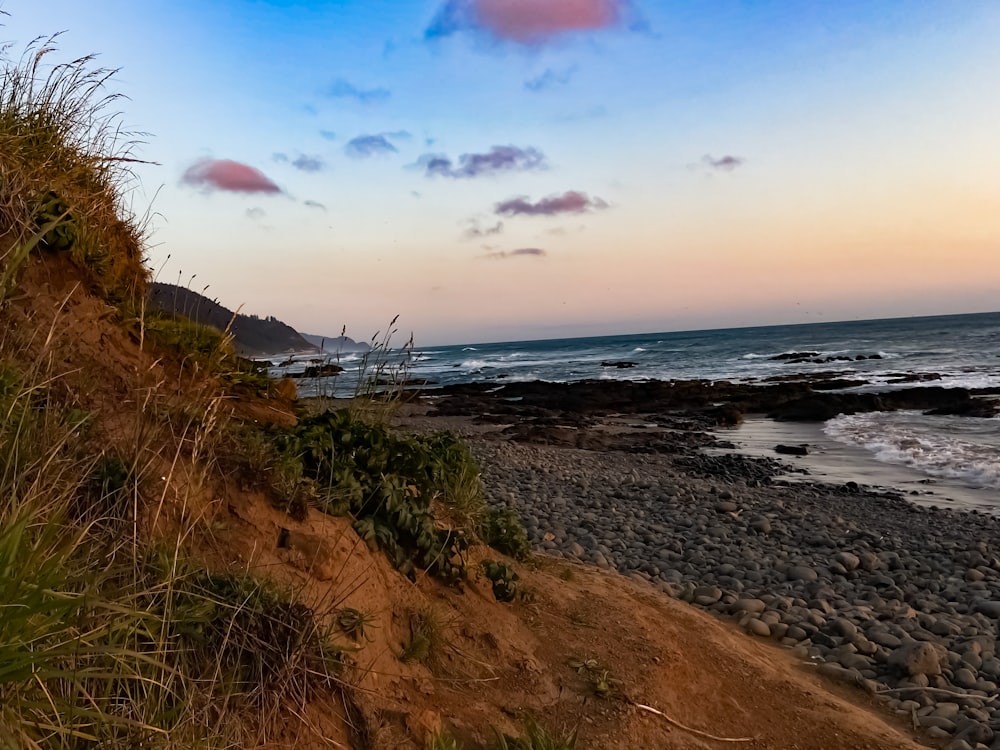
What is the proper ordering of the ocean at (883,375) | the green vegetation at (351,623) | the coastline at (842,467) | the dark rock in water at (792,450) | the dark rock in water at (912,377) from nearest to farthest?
the green vegetation at (351,623) < the ocean at (883,375) < the coastline at (842,467) < the dark rock in water at (792,450) < the dark rock in water at (912,377)

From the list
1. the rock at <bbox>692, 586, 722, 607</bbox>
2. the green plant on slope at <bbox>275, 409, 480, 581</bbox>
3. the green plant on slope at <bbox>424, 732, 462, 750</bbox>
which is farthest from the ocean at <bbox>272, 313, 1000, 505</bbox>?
the rock at <bbox>692, 586, 722, 607</bbox>

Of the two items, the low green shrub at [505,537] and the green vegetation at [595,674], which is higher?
the low green shrub at [505,537]

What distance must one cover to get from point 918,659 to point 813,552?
3.50 m

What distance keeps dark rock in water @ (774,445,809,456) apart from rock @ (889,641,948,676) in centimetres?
1199

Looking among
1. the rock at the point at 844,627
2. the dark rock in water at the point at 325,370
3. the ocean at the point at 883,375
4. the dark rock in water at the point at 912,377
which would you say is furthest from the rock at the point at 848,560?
the dark rock in water at the point at 912,377

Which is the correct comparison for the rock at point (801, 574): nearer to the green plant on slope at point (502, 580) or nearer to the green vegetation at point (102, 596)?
the green plant on slope at point (502, 580)

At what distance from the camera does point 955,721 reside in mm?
4336

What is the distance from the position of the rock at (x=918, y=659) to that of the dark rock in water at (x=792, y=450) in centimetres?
1199

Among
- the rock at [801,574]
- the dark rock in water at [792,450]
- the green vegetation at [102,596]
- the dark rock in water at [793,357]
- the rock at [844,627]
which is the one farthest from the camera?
the dark rock in water at [793,357]

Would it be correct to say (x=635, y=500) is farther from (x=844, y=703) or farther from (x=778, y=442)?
(x=778, y=442)

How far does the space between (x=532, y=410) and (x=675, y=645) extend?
840 inches

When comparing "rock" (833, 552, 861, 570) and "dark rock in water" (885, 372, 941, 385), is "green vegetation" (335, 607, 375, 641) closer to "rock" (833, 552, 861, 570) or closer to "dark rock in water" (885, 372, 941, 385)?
"rock" (833, 552, 861, 570)

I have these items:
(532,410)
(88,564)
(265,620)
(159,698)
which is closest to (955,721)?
(265,620)

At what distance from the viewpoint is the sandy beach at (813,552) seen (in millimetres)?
5027
